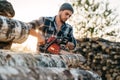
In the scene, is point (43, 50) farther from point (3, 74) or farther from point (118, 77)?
point (118, 77)

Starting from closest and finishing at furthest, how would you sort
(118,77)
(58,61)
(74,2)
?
(58,61) → (118,77) → (74,2)

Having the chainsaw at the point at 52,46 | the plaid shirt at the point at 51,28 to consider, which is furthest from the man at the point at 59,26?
the chainsaw at the point at 52,46

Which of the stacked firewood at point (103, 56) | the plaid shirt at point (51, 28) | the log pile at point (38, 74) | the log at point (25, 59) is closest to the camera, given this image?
the log pile at point (38, 74)

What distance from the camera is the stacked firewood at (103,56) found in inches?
381

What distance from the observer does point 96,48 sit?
32.7 feet

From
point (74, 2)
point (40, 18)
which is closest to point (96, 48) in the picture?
point (40, 18)

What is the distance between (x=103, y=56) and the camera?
9.75 m

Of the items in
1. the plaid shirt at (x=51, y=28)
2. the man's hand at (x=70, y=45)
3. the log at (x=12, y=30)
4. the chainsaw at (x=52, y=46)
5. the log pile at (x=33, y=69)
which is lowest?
the man's hand at (x=70, y=45)

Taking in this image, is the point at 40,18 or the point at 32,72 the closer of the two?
the point at 32,72

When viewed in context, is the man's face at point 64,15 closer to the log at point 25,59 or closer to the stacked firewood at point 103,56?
the log at point 25,59

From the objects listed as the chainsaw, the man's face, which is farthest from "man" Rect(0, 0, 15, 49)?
the man's face

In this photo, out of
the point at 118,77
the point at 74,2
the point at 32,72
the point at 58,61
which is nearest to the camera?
the point at 32,72

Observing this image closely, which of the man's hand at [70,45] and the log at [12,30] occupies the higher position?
the log at [12,30]

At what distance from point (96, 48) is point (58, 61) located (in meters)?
8.04
